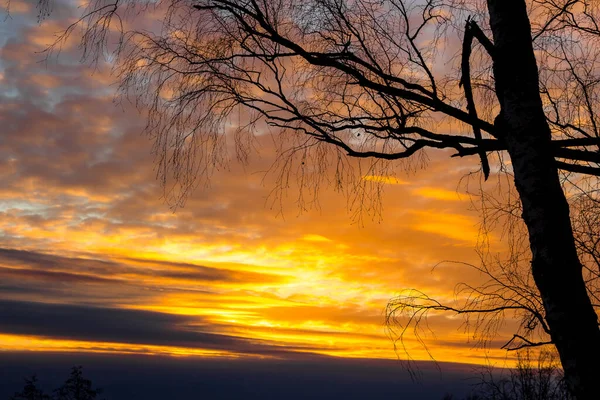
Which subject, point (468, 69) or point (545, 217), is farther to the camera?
point (468, 69)

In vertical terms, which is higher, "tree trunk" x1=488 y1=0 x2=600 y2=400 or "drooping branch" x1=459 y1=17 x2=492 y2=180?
"drooping branch" x1=459 y1=17 x2=492 y2=180

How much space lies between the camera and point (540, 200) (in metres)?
3.82

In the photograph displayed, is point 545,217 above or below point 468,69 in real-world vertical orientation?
below

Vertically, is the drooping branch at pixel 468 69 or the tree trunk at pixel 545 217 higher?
the drooping branch at pixel 468 69

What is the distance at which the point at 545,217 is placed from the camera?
3.80 metres

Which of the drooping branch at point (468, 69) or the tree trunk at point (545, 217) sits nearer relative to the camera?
the tree trunk at point (545, 217)

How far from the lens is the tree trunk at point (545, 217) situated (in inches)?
144

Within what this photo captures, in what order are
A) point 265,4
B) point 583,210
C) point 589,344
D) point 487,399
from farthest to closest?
1. point 487,399
2. point 583,210
3. point 265,4
4. point 589,344

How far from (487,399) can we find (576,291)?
767 centimetres

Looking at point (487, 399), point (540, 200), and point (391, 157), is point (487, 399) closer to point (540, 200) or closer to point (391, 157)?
point (391, 157)

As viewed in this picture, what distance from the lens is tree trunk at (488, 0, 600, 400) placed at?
3.66 m

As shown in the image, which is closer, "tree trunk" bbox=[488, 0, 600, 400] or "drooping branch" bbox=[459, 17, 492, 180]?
"tree trunk" bbox=[488, 0, 600, 400]

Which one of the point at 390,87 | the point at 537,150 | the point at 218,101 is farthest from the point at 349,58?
the point at 537,150

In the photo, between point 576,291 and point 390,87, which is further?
point 390,87
